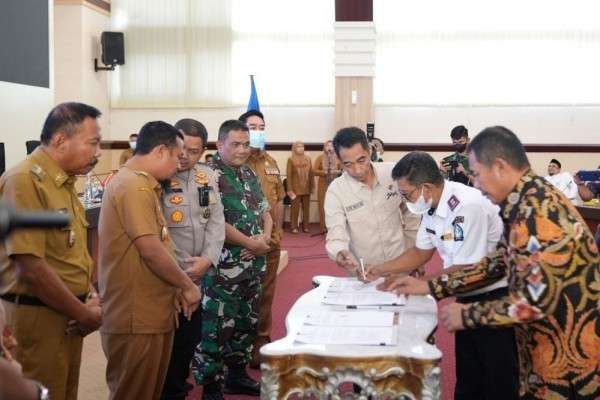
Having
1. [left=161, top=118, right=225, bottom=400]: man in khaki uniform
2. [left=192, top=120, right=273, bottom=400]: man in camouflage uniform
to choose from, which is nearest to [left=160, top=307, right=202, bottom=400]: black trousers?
[left=161, top=118, right=225, bottom=400]: man in khaki uniform

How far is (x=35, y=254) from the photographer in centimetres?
231

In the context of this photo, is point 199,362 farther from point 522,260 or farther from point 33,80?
point 33,80

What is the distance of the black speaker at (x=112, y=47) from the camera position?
11.4m

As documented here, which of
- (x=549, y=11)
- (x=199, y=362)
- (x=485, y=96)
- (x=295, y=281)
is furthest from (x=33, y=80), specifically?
(x=549, y=11)

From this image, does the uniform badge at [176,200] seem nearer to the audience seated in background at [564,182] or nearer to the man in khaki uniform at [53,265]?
the man in khaki uniform at [53,265]

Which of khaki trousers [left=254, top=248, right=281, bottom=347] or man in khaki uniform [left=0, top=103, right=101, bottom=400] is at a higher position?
man in khaki uniform [left=0, top=103, right=101, bottom=400]

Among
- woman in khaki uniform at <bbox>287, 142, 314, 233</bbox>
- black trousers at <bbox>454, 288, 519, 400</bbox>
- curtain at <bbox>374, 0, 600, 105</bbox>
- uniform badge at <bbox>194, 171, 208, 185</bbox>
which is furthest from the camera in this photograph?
curtain at <bbox>374, 0, 600, 105</bbox>

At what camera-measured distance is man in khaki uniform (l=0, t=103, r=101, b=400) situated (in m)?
2.35

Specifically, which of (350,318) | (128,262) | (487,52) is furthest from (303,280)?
(487,52)

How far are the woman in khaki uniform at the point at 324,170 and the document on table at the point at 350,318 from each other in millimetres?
7955

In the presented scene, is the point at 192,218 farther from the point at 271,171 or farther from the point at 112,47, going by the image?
the point at 112,47

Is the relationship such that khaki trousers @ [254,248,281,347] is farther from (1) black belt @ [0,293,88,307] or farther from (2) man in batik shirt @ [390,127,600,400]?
(2) man in batik shirt @ [390,127,600,400]

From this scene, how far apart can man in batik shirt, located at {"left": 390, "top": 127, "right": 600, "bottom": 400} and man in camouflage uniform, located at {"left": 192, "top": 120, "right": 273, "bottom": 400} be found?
5.52 feet

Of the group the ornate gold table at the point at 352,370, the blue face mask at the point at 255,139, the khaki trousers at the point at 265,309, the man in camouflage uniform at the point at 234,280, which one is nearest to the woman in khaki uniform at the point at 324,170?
the blue face mask at the point at 255,139
